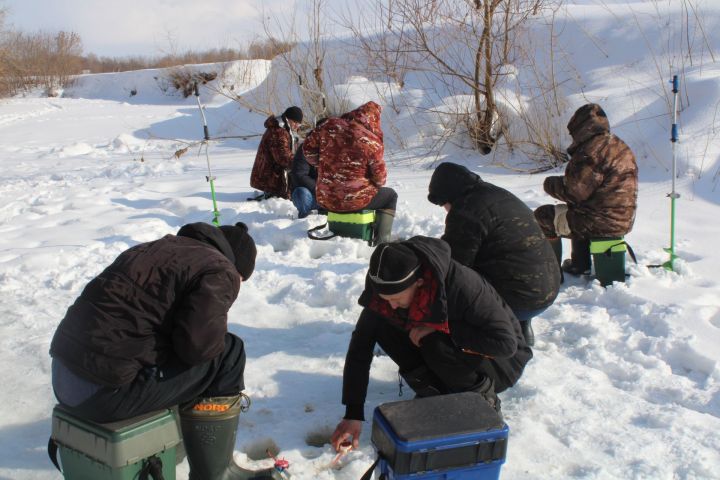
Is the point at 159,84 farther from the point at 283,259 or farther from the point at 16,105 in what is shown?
the point at 283,259

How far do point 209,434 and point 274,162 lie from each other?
5049 mm

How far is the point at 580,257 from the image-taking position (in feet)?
15.0

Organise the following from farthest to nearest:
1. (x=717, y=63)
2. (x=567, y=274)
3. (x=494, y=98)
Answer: (x=494, y=98), (x=717, y=63), (x=567, y=274)

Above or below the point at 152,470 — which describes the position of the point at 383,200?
above

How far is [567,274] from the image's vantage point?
4.68 m

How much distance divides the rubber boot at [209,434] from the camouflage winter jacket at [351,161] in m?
3.19

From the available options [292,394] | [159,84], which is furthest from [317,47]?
[159,84]

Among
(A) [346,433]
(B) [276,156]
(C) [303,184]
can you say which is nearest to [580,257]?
(A) [346,433]

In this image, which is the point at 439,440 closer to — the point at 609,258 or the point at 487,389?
the point at 487,389

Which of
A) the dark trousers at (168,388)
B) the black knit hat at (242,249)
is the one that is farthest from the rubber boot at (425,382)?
the black knit hat at (242,249)

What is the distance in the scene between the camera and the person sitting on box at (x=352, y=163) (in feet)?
Result: 17.4

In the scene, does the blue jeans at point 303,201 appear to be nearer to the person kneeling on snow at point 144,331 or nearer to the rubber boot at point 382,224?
the rubber boot at point 382,224

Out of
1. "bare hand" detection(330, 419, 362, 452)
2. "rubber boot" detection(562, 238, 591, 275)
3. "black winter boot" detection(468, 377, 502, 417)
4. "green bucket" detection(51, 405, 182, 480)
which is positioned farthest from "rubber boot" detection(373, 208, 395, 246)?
"green bucket" detection(51, 405, 182, 480)

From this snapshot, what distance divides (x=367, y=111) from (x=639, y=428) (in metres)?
3.49
